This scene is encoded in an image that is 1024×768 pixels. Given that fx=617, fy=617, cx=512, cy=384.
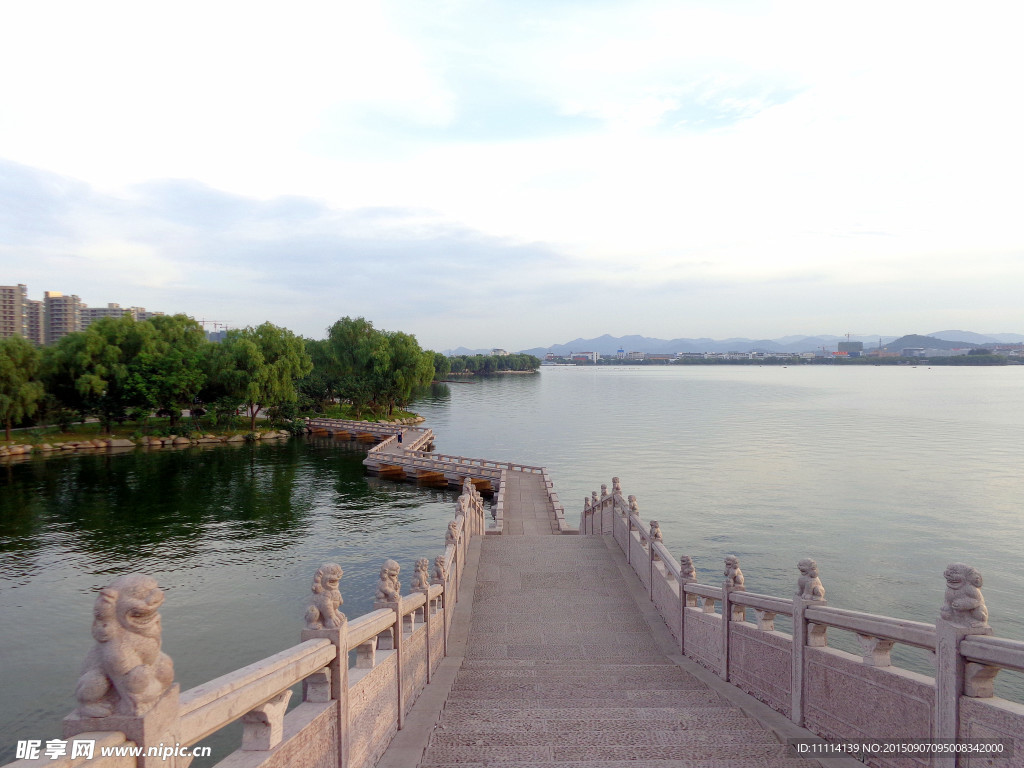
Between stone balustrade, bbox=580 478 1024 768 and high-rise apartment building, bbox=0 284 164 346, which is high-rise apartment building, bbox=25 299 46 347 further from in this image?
stone balustrade, bbox=580 478 1024 768

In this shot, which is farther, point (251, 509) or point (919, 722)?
point (251, 509)

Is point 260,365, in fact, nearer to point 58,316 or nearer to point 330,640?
point 330,640

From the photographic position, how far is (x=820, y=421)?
6456cm

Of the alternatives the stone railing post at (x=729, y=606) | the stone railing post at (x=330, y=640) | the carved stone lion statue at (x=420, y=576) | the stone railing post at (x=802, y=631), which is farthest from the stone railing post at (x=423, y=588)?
the stone railing post at (x=802, y=631)

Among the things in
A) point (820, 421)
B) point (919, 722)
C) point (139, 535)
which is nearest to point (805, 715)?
point (919, 722)

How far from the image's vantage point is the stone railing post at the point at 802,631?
618cm

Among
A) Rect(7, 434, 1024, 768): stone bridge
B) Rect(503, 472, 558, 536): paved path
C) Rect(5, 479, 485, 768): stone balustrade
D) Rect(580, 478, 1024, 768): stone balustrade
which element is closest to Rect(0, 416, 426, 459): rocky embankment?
Rect(503, 472, 558, 536): paved path

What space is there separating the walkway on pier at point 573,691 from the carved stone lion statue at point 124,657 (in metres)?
3.41

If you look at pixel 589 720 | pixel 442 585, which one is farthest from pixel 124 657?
pixel 442 585

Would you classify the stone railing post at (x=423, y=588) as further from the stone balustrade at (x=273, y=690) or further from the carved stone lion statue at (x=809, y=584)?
the carved stone lion statue at (x=809, y=584)

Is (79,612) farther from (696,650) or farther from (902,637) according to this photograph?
(902,637)

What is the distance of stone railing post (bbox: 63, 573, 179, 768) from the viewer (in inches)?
102

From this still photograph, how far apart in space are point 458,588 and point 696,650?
5030 millimetres

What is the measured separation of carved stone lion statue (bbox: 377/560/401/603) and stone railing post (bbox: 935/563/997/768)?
4.64m
